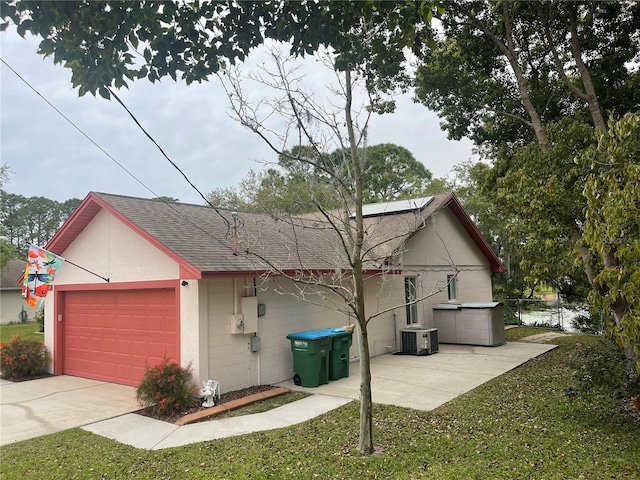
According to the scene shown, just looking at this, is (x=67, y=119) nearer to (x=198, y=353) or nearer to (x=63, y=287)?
(x=198, y=353)

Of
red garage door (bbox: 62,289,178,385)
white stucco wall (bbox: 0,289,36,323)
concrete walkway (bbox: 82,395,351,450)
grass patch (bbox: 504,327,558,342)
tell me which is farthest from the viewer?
white stucco wall (bbox: 0,289,36,323)

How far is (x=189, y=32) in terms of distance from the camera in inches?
188

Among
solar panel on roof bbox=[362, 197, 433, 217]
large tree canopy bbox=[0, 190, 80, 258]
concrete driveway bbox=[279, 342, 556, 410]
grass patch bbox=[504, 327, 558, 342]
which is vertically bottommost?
grass patch bbox=[504, 327, 558, 342]

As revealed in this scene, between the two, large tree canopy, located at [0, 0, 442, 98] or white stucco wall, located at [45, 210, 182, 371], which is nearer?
large tree canopy, located at [0, 0, 442, 98]

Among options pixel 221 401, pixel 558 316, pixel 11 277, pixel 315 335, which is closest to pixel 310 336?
pixel 315 335

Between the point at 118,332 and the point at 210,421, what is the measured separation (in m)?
4.36

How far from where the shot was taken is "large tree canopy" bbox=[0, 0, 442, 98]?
3.99m

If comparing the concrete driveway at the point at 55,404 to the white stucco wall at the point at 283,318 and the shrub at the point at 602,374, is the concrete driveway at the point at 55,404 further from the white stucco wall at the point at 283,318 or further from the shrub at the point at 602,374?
the shrub at the point at 602,374

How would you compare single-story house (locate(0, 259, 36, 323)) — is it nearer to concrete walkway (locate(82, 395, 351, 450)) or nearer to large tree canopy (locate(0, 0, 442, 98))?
concrete walkway (locate(82, 395, 351, 450))

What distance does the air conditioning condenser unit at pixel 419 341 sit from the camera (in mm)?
12961

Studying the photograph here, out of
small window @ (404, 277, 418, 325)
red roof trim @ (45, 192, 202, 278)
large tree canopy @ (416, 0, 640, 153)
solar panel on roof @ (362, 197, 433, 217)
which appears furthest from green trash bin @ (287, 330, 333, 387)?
solar panel on roof @ (362, 197, 433, 217)

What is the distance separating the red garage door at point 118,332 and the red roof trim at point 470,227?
973cm

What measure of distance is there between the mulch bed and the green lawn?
3.62 feet

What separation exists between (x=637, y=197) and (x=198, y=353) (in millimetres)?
7033
